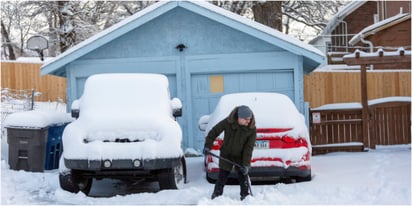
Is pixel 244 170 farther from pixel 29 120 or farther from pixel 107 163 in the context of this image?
pixel 29 120

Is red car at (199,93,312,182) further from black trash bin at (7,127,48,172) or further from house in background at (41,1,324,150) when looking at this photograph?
house in background at (41,1,324,150)

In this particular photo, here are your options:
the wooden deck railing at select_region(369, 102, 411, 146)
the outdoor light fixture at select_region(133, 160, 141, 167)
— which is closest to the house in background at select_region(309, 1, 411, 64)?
the wooden deck railing at select_region(369, 102, 411, 146)

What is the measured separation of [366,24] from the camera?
36.9 meters

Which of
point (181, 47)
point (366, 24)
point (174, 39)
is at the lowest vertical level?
point (181, 47)

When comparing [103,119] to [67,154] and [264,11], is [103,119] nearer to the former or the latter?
[67,154]

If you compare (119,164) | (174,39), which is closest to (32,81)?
(174,39)

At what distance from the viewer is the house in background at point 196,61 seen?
12938 mm

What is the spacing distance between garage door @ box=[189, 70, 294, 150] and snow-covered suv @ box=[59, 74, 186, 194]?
4553 millimetres

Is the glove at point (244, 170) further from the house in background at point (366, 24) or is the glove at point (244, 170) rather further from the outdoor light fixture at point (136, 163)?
the house in background at point (366, 24)

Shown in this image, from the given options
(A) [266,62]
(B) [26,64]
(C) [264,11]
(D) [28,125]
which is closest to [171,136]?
(D) [28,125]

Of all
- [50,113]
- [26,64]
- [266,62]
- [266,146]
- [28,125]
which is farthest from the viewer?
[26,64]

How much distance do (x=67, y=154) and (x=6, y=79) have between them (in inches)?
806

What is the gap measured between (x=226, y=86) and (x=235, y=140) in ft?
19.2

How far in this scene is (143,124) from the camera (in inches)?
Result: 306
